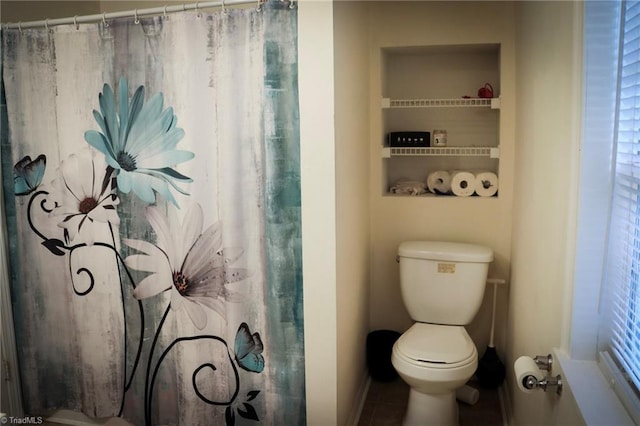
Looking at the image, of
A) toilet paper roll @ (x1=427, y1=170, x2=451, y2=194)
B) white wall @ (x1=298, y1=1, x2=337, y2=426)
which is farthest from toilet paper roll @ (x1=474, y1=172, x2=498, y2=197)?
white wall @ (x1=298, y1=1, x2=337, y2=426)

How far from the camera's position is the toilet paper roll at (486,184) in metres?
2.79

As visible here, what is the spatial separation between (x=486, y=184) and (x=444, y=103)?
496mm

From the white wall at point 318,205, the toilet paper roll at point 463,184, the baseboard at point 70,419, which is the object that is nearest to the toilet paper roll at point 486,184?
the toilet paper roll at point 463,184

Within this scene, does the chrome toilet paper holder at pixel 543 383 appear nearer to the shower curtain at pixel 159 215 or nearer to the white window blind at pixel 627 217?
the white window blind at pixel 627 217

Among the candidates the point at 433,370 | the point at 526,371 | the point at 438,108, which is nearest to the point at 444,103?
the point at 438,108

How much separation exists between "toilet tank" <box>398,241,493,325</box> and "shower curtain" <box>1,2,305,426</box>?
33.6 inches

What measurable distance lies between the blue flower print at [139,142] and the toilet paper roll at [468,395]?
1.75 meters

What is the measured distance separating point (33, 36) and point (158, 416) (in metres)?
1.70

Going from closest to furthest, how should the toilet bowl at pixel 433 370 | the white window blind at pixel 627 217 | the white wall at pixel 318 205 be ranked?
the white window blind at pixel 627 217, the white wall at pixel 318 205, the toilet bowl at pixel 433 370

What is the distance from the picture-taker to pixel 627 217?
1347 millimetres

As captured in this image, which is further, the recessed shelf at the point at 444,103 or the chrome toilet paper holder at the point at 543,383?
the recessed shelf at the point at 444,103

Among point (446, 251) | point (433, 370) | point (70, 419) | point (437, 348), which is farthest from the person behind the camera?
point (446, 251)

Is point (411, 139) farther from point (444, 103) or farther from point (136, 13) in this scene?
point (136, 13)

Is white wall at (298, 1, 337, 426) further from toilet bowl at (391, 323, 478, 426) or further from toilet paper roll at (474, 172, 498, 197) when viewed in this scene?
toilet paper roll at (474, 172, 498, 197)
